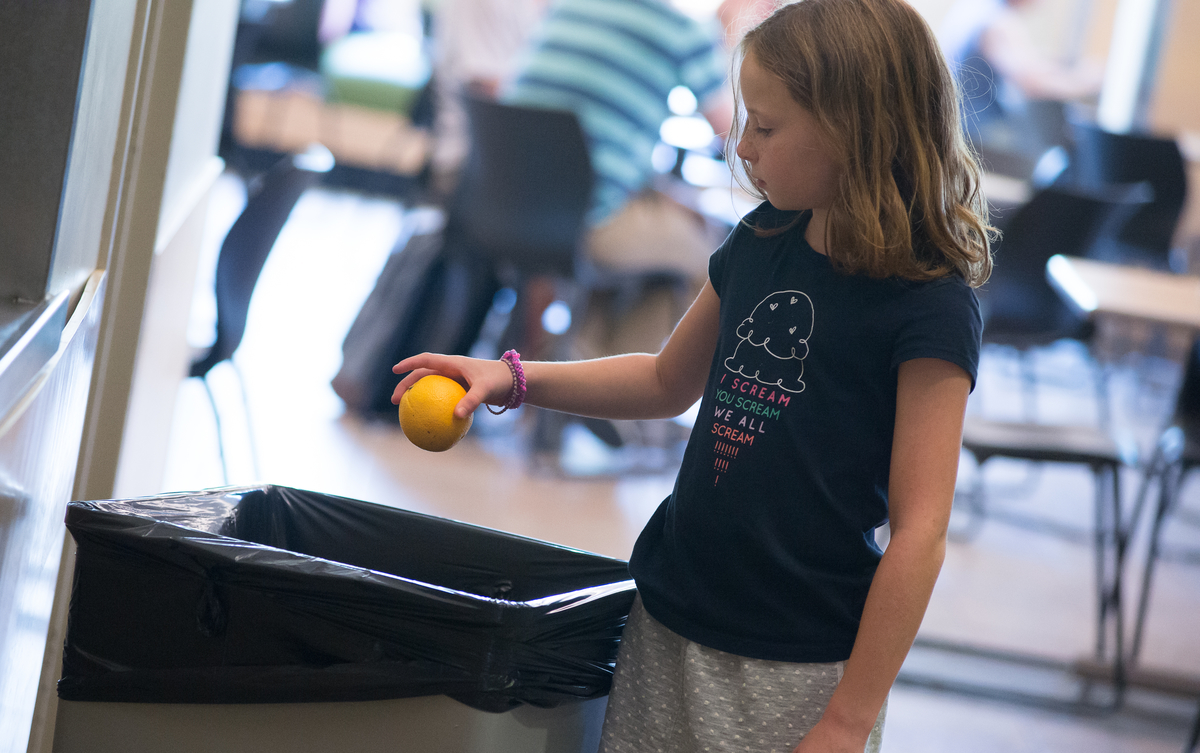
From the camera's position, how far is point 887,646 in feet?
2.77

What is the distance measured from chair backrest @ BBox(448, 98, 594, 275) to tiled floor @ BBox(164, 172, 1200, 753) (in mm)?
659

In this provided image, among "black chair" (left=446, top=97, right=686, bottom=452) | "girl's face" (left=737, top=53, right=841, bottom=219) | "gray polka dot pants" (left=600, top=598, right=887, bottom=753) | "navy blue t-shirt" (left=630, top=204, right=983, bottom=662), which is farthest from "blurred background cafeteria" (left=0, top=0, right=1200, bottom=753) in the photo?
"gray polka dot pants" (left=600, top=598, right=887, bottom=753)

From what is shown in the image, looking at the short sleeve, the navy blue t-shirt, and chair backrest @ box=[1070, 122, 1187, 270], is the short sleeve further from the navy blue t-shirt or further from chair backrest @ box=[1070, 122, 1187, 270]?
chair backrest @ box=[1070, 122, 1187, 270]

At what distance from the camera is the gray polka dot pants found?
0.91 meters

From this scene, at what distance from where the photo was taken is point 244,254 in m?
2.19

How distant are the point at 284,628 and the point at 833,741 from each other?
46cm

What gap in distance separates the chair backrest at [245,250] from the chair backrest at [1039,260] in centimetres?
222

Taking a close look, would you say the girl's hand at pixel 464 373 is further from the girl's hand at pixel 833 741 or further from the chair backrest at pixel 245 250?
the chair backrest at pixel 245 250

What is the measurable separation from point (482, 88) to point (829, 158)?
3192 mm

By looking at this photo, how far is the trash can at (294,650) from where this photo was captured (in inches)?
35.0

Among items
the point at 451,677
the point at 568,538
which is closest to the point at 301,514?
the point at 451,677

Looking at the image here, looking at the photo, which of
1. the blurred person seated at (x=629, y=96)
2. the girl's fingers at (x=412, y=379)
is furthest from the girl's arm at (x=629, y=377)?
the blurred person seated at (x=629, y=96)

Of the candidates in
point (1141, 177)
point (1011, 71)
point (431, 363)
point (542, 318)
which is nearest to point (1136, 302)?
point (542, 318)

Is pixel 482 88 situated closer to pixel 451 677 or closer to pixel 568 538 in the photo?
pixel 568 538
